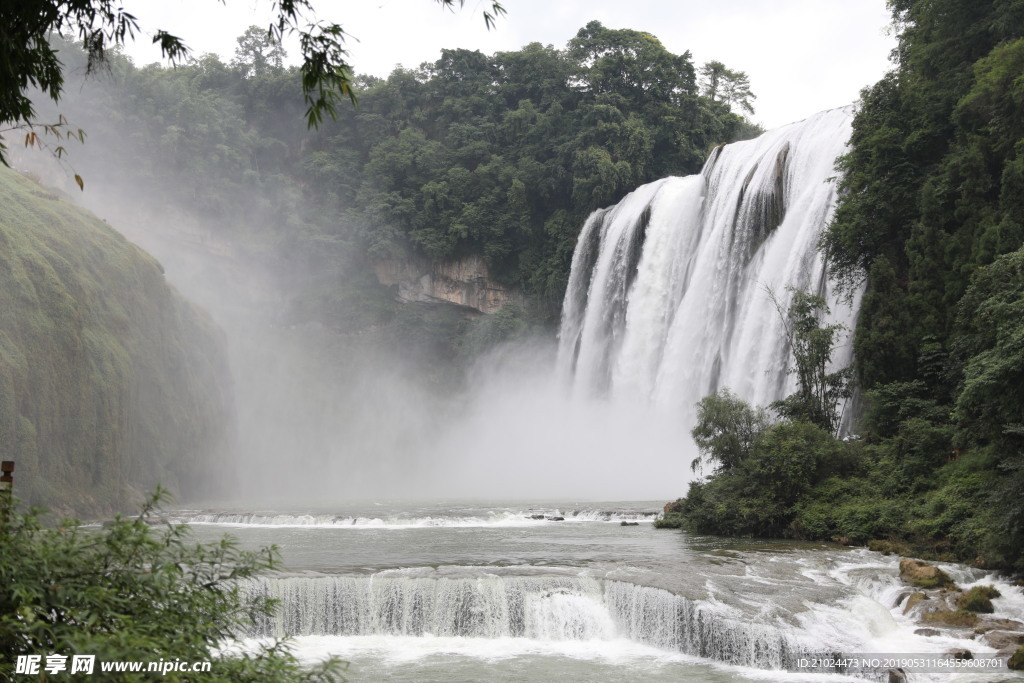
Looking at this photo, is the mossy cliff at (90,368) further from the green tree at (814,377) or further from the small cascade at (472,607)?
the green tree at (814,377)

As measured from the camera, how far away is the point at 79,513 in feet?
84.8

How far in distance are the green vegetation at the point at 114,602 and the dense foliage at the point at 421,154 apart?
47.0 m

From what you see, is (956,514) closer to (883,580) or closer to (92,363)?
(883,580)

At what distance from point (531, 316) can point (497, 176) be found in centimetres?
925

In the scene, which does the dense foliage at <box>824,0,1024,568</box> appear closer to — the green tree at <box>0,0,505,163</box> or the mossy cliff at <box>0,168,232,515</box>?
the green tree at <box>0,0,505,163</box>

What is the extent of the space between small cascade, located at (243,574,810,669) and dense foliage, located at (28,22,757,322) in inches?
1496

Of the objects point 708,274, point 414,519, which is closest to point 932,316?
point 708,274

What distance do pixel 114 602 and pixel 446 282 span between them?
5021cm

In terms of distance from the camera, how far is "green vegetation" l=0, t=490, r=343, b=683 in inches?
183

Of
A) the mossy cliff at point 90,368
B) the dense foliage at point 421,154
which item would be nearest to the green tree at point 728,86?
the dense foliage at point 421,154

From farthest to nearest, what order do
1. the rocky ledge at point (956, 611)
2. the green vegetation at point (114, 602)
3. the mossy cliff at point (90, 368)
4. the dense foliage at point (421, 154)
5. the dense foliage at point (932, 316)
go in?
1. the dense foliage at point (421, 154)
2. the mossy cliff at point (90, 368)
3. the dense foliage at point (932, 316)
4. the rocky ledge at point (956, 611)
5. the green vegetation at point (114, 602)

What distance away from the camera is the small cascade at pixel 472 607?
565 inches

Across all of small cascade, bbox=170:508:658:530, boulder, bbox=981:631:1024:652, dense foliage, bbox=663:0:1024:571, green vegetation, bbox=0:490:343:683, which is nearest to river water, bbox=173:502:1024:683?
boulder, bbox=981:631:1024:652

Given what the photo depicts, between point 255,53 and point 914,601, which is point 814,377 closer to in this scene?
point 914,601
